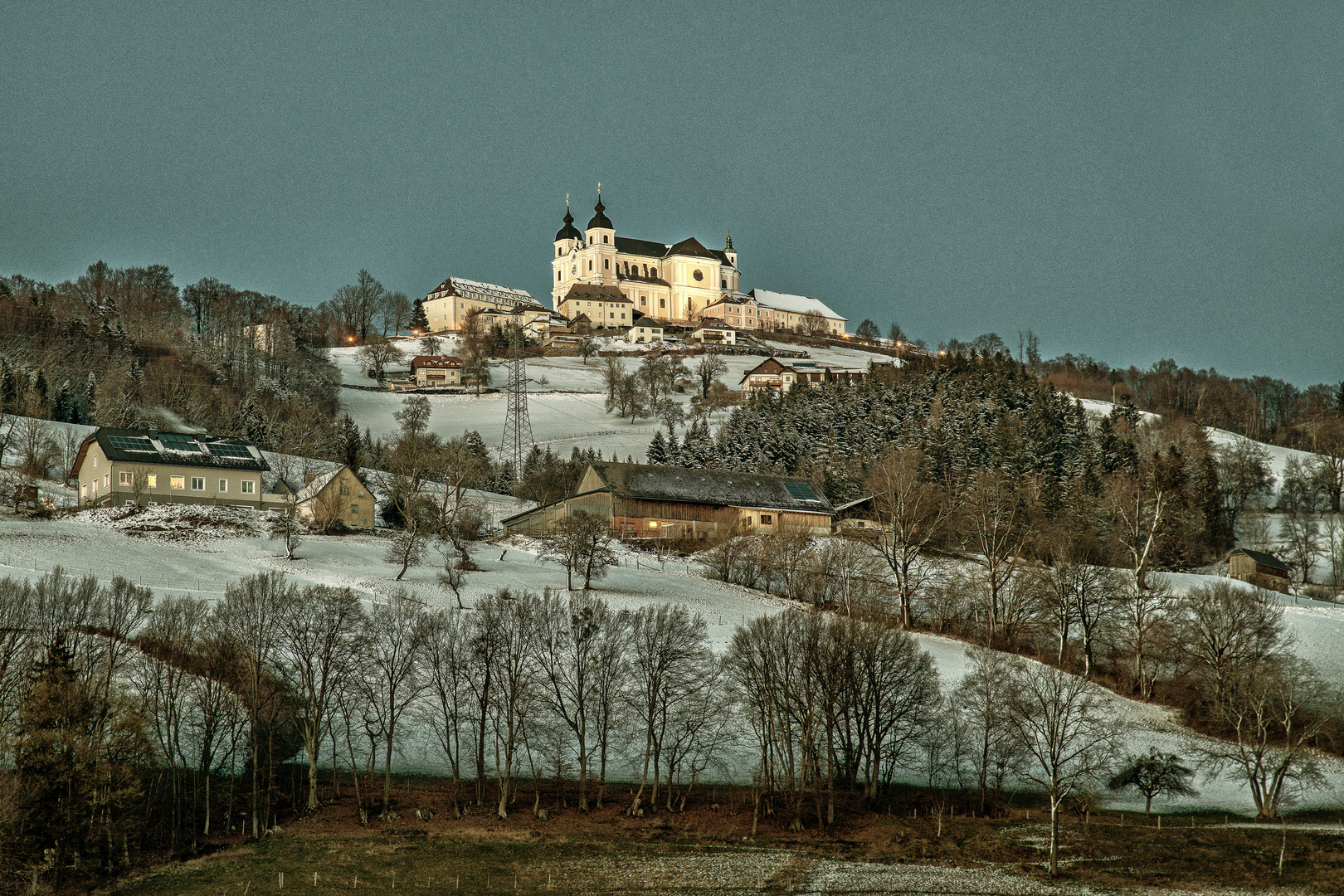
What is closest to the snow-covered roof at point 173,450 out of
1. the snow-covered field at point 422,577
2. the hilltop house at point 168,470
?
the hilltop house at point 168,470

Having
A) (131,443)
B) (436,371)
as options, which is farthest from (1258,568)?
(436,371)

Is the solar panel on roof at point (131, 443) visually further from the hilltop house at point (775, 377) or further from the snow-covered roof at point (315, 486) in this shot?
the hilltop house at point (775, 377)

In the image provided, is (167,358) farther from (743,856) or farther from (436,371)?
(743,856)

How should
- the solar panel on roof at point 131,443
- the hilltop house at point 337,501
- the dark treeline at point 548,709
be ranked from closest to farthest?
the dark treeline at point 548,709
the solar panel on roof at point 131,443
the hilltop house at point 337,501

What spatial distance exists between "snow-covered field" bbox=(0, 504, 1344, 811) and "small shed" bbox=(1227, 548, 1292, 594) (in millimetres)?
8777

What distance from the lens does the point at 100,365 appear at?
345 ft

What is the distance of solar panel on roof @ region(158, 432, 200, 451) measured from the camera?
67.1 metres

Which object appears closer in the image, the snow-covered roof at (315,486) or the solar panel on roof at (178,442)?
the solar panel on roof at (178,442)

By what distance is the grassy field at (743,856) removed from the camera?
28938mm

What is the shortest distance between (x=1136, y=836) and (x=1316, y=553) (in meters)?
54.7

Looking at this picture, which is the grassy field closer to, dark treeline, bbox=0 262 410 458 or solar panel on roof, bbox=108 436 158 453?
solar panel on roof, bbox=108 436 158 453

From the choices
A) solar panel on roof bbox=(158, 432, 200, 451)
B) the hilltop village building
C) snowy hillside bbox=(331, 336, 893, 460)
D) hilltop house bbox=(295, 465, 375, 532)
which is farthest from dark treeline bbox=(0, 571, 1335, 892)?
the hilltop village building

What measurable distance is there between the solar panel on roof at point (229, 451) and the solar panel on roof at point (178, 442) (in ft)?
3.37

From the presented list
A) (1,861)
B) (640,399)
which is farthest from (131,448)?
(640,399)
